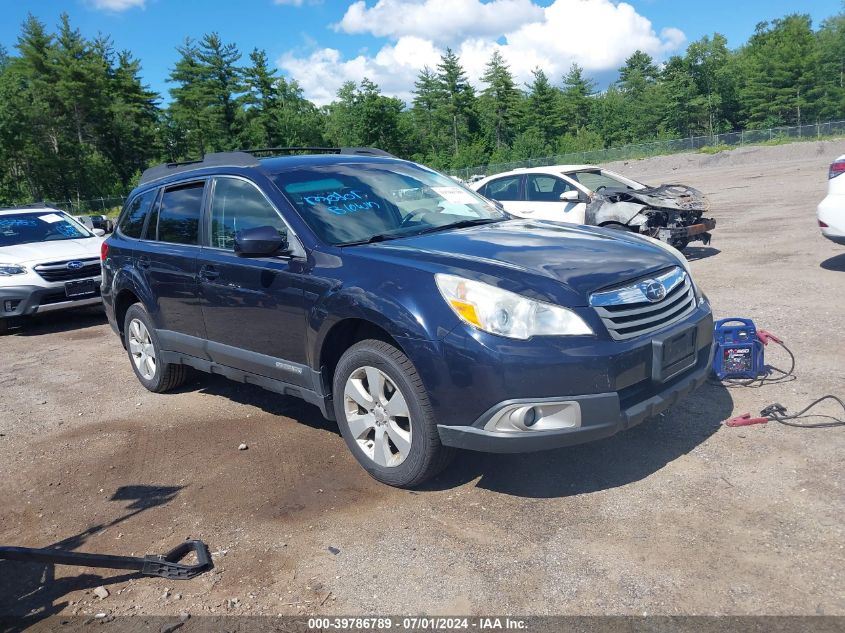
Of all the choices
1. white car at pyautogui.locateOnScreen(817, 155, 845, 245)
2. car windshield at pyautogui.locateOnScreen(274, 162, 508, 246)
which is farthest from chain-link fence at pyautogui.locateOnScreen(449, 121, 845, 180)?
car windshield at pyautogui.locateOnScreen(274, 162, 508, 246)

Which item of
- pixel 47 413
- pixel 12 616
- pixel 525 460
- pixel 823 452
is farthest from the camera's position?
pixel 47 413

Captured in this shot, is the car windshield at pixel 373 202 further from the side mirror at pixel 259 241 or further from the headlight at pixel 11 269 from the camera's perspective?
the headlight at pixel 11 269

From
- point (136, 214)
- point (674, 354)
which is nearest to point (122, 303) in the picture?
point (136, 214)

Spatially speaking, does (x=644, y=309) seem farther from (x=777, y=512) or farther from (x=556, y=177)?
(x=556, y=177)

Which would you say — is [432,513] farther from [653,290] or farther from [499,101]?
[499,101]

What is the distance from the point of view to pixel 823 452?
3926 millimetres

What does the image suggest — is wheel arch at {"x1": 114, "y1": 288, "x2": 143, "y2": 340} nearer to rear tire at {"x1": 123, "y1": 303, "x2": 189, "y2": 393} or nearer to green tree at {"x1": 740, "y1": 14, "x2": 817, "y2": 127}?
rear tire at {"x1": 123, "y1": 303, "x2": 189, "y2": 393}

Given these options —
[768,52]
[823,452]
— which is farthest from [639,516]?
[768,52]

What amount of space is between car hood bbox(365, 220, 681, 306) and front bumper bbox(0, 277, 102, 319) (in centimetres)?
702

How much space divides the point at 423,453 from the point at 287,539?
811mm

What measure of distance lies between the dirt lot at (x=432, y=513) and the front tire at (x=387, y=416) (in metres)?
0.19

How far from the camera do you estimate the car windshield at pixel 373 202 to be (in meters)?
4.36

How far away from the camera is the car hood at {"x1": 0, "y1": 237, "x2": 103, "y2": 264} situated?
31.0 feet

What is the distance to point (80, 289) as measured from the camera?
9.59m
